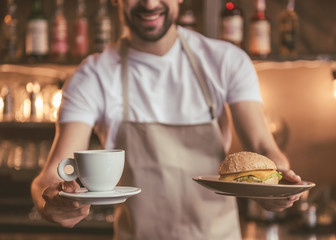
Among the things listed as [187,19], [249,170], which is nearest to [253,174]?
[249,170]

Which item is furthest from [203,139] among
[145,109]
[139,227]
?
[139,227]

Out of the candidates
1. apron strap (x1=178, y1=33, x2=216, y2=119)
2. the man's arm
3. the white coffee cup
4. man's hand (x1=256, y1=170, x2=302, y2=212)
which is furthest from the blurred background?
the white coffee cup

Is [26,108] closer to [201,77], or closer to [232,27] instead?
[232,27]

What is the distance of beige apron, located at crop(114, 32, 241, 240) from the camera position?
172 cm

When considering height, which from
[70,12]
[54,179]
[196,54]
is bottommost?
[54,179]

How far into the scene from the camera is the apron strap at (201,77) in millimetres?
1736

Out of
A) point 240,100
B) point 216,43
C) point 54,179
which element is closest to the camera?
point 54,179

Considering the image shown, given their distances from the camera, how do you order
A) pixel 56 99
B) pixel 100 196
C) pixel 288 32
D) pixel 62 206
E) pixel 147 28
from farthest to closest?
pixel 56 99
pixel 288 32
pixel 147 28
pixel 62 206
pixel 100 196

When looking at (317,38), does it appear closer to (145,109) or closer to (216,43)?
(216,43)

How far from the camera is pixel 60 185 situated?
117 centimetres

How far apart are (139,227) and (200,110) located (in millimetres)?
386

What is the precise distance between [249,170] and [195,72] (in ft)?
1.90

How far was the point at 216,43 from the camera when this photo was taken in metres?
1.78

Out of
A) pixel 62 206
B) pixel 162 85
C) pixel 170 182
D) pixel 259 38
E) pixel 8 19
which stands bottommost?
pixel 170 182
